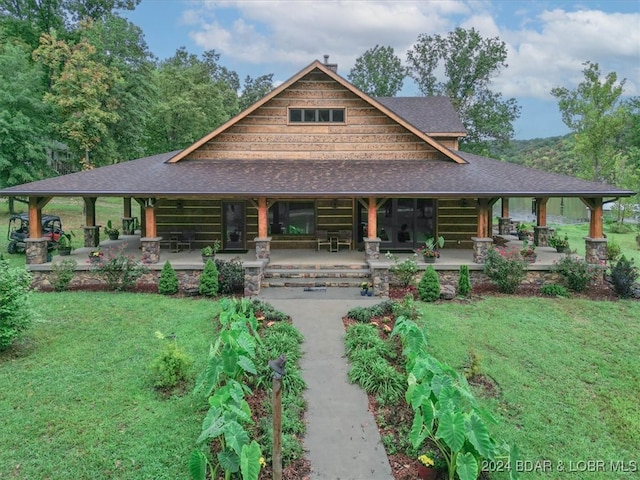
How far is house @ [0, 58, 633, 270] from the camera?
46.1 ft

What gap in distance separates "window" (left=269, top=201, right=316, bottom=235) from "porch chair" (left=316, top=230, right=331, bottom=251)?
1.12 feet

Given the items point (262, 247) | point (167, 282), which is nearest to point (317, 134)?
point (262, 247)

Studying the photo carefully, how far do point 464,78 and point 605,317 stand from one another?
110 ft

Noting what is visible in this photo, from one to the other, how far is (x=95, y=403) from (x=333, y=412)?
348 centimetres

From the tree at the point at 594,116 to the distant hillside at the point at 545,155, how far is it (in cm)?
1844

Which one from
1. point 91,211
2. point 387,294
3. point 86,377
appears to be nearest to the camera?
point 86,377

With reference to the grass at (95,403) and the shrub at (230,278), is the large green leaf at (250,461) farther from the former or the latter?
the shrub at (230,278)

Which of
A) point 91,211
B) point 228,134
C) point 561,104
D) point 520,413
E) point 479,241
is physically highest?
point 561,104

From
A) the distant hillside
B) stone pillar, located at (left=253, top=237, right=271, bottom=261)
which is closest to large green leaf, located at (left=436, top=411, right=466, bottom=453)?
stone pillar, located at (left=253, top=237, right=271, bottom=261)

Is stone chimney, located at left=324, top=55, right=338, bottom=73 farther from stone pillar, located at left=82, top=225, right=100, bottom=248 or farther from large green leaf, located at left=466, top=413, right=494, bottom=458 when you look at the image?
large green leaf, located at left=466, top=413, right=494, bottom=458

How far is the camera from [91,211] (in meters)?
17.2

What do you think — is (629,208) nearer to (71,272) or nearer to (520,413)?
(520,413)

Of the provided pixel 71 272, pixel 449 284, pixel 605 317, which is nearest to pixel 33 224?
pixel 71 272

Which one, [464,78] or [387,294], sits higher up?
[464,78]
